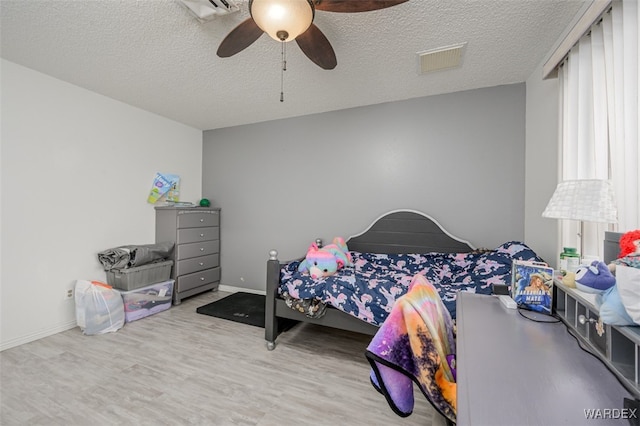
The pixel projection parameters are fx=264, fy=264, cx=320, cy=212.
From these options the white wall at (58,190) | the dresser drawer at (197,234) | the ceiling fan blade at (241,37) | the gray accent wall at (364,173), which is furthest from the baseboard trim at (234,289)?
the ceiling fan blade at (241,37)

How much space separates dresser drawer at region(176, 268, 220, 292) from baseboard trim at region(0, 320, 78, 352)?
101cm

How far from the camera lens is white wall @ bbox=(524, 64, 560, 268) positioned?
6.51ft

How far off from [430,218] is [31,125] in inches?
154

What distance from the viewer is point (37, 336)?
241 cm

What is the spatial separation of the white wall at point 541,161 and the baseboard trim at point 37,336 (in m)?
4.31

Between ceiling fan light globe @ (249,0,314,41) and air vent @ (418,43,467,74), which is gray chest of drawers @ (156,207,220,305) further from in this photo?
air vent @ (418,43,467,74)

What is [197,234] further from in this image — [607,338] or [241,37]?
[607,338]

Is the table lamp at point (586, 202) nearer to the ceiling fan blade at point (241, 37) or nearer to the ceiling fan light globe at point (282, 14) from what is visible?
the ceiling fan light globe at point (282, 14)

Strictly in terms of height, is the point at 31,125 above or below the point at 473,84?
below

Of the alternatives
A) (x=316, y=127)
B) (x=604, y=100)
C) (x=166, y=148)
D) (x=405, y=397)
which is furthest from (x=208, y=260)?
(x=604, y=100)

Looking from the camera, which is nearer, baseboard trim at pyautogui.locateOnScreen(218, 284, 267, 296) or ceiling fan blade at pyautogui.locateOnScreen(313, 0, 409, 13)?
ceiling fan blade at pyautogui.locateOnScreen(313, 0, 409, 13)

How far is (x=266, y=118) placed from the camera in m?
3.63

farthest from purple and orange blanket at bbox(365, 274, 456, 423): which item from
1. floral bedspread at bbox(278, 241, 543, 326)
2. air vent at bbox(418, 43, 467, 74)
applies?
air vent at bbox(418, 43, 467, 74)

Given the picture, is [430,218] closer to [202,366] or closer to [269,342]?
[269,342]
